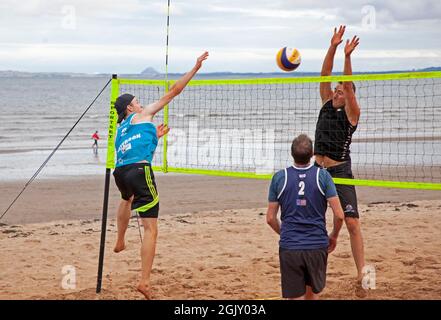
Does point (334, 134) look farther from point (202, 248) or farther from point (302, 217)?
point (202, 248)

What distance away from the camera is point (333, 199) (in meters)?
5.04

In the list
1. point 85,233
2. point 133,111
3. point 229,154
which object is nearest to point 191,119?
point 229,154

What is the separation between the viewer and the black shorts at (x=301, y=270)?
5.04 metres

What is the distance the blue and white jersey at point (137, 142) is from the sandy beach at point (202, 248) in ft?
4.53

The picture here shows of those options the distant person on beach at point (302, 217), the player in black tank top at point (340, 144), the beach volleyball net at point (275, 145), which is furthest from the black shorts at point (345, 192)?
the distant person on beach at point (302, 217)

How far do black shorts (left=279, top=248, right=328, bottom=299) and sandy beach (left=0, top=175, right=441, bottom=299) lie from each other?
1815 mm

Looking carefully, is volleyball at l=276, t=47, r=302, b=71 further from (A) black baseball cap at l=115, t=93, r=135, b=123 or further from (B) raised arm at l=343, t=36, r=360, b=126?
(A) black baseball cap at l=115, t=93, r=135, b=123

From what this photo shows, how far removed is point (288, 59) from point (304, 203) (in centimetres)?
323

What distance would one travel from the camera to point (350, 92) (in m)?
6.72

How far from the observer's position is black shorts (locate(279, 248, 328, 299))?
504 centimetres

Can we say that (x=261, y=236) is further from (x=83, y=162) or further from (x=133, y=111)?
(x=83, y=162)

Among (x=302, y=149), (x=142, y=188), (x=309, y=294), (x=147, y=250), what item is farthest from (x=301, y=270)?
(x=142, y=188)

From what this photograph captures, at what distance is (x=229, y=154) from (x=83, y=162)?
375cm

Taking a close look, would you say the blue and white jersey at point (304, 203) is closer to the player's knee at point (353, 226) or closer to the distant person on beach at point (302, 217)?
the distant person on beach at point (302, 217)
